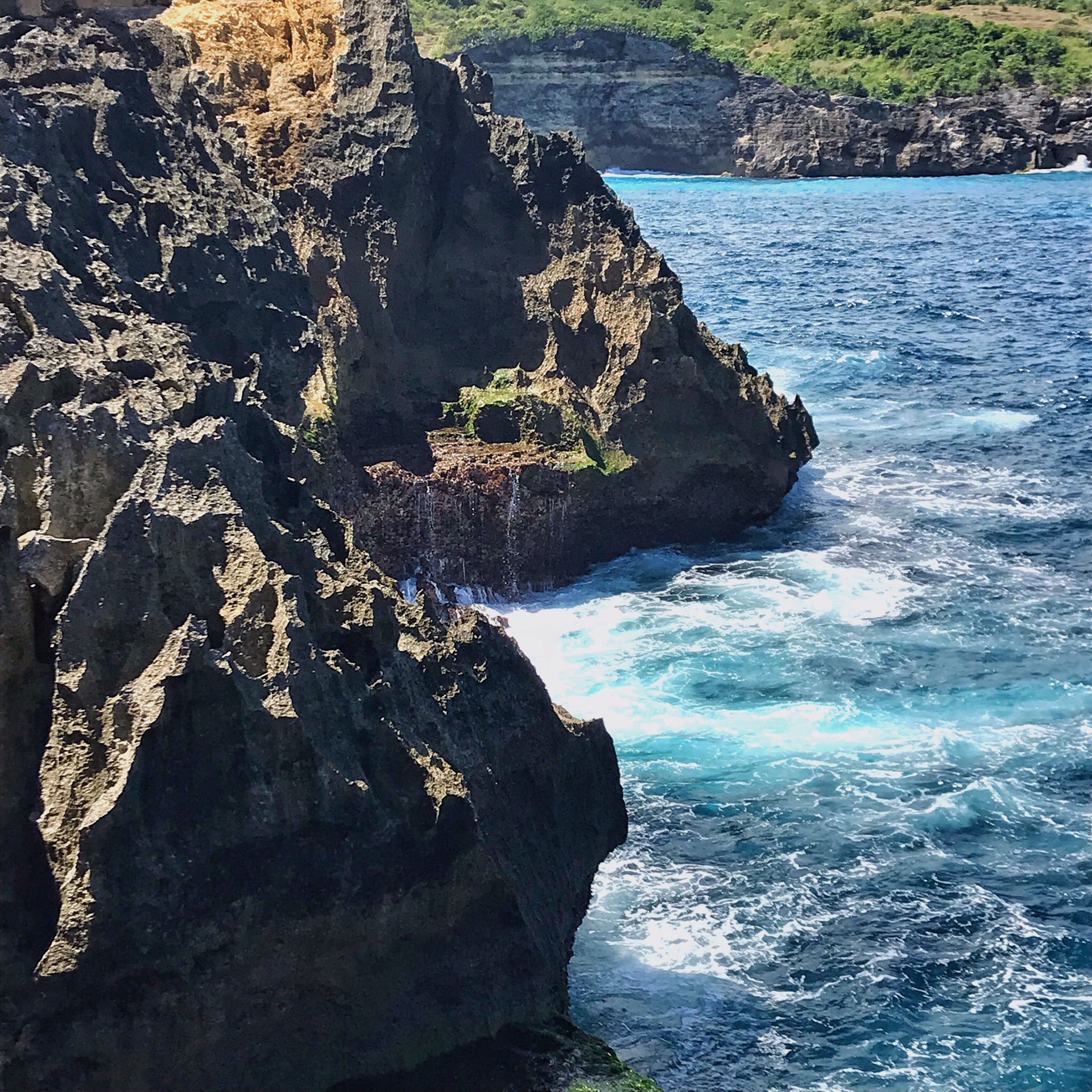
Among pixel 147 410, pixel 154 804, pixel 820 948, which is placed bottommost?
pixel 820 948

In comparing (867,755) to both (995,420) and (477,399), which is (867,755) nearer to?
(477,399)

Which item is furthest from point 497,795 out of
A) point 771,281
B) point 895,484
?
point 771,281

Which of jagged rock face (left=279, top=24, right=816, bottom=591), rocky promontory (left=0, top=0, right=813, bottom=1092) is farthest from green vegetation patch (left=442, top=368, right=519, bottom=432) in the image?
rocky promontory (left=0, top=0, right=813, bottom=1092)

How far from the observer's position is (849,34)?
132m

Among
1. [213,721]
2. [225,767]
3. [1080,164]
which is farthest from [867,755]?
[1080,164]

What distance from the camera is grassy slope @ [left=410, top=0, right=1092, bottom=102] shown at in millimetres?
117312

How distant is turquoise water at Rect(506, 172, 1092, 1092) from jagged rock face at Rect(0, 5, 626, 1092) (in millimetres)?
2611

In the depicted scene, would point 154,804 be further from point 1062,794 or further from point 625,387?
point 625,387

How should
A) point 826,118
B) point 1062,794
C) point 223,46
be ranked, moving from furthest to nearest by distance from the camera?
point 826,118 < point 223,46 < point 1062,794

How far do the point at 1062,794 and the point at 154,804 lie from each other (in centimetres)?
1456

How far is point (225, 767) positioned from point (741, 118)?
118 m

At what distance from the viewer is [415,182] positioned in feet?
107

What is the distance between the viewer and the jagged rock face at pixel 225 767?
1239cm

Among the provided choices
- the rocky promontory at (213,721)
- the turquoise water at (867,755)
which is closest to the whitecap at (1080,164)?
the turquoise water at (867,755)
